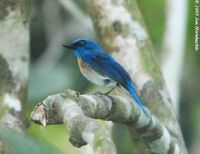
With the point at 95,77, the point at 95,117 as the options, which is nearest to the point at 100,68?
the point at 95,77

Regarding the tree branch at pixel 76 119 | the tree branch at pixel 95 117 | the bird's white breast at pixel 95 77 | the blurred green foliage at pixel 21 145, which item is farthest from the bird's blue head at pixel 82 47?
the blurred green foliage at pixel 21 145

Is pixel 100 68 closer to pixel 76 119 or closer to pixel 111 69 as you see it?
pixel 111 69

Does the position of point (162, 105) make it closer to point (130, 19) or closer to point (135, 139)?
point (135, 139)

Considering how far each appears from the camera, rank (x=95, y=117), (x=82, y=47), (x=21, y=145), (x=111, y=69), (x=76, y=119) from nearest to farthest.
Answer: (x=76, y=119)
(x=21, y=145)
(x=95, y=117)
(x=111, y=69)
(x=82, y=47)

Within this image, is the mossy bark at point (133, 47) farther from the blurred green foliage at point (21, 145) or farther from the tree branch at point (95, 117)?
the blurred green foliage at point (21, 145)

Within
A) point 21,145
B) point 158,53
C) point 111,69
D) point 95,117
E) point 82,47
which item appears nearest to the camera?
point 21,145

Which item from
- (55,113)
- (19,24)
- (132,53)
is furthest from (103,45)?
(55,113)
